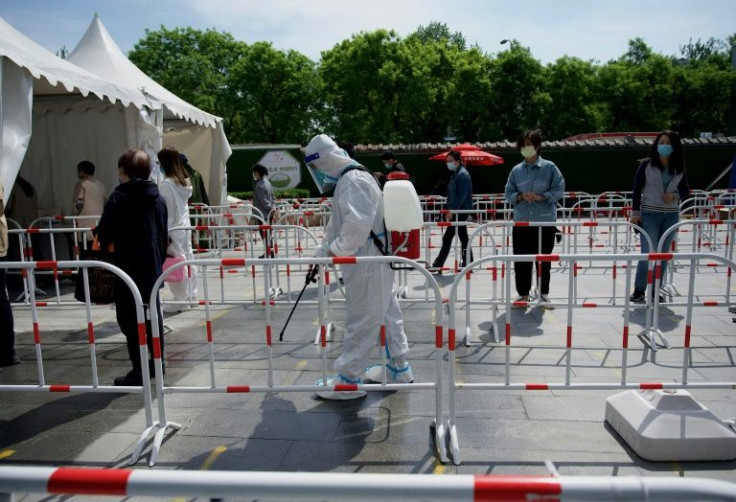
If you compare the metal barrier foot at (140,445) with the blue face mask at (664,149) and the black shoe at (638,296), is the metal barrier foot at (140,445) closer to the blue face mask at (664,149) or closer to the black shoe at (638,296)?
the black shoe at (638,296)

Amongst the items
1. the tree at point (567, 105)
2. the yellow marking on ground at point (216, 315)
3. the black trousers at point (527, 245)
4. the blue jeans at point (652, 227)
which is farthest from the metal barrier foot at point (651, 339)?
the tree at point (567, 105)

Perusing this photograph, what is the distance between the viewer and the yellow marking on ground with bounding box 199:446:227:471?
3.45m

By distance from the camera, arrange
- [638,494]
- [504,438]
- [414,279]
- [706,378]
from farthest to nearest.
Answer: [414,279]
[706,378]
[504,438]
[638,494]

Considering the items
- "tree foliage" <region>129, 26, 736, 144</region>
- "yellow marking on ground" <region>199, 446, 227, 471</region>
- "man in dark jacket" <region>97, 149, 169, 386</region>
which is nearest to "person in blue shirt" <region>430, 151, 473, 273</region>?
"man in dark jacket" <region>97, 149, 169, 386</region>

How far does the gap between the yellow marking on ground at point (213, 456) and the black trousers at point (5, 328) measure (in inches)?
109

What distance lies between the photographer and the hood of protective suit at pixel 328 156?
4.25 metres

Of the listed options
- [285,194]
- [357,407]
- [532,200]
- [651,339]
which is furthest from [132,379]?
[285,194]

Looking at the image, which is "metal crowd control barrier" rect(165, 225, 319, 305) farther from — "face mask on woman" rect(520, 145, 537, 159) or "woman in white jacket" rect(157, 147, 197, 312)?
"face mask on woman" rect(520, 145, 537, 159)

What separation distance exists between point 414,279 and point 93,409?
5.24m

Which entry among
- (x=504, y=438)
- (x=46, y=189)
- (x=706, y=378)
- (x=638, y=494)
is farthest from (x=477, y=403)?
(x=46, y=189)

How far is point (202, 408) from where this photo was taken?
4297 mm

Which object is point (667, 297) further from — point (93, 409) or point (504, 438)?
point (93, 409)

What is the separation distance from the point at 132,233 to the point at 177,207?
2216 millimetres

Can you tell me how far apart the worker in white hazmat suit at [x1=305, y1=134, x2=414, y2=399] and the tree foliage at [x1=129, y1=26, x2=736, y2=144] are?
28.4 meters
